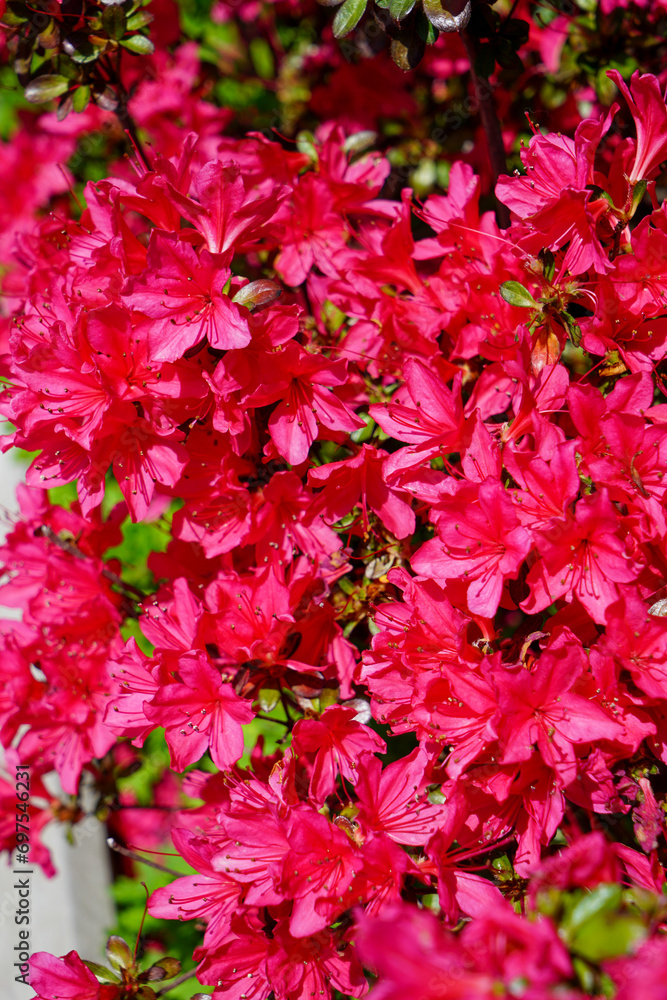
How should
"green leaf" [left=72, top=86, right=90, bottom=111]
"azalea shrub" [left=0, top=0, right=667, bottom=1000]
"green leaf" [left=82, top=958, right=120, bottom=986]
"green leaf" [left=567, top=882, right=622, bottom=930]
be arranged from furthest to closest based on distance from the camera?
"green leaf" [left=72, top=86, right=90, bottom=111], "green leaf" [left=82, top=958, right=120, bottom=986], "azalea shrub" [left=0, top=0, right=667, bottom=1000], "green leaf" [left=567, top=882, right=622, bottom=930]

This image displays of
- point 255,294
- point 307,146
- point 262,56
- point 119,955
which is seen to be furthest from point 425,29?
point 262,56

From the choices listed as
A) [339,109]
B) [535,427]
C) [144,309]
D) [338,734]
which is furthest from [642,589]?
[339,109]

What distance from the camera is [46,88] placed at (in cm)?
184

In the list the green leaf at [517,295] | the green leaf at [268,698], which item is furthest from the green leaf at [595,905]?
the green leaf at [517,295]

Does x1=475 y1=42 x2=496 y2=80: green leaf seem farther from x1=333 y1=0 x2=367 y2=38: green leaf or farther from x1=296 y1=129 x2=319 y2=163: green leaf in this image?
x1=296 y1=129 x2=319 y2=163: green leaf

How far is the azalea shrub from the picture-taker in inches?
48.4

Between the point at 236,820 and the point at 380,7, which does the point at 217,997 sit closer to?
the point at 236,820

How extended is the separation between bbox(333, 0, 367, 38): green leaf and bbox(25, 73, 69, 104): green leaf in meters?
0.70

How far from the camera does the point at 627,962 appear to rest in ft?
2.44

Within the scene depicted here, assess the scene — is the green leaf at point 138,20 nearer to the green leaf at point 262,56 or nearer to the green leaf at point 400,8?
the green leaf at point 400,8

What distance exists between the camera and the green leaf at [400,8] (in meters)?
1.41

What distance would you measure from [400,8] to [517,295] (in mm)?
571

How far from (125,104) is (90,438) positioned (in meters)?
1.02

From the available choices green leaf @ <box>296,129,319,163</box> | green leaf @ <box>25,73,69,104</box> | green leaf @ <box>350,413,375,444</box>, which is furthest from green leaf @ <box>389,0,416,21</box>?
green leaf @ <box>25,73,69,104</box>
